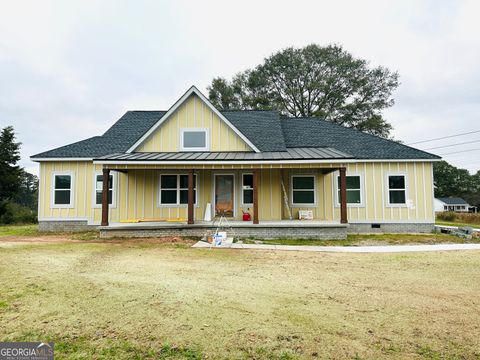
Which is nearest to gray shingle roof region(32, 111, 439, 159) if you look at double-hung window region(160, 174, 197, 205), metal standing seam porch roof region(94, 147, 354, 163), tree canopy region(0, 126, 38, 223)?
metal standing seam porch roof region(94, 147, 354, 163)

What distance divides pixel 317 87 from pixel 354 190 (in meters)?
21.3

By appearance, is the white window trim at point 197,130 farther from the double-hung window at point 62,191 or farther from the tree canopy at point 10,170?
the tree canopy at point 10,170

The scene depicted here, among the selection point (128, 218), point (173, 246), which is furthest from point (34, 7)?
point (173, 246)

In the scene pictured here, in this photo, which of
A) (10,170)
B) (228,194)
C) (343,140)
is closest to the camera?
(228,194)

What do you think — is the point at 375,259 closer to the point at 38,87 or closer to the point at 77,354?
the point at 77,354

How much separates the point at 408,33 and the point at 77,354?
79.0ft

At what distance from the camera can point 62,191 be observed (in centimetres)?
1446

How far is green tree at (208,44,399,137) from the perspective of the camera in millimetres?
31047

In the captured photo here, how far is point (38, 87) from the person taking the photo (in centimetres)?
2569

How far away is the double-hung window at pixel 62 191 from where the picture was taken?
14.4 metres

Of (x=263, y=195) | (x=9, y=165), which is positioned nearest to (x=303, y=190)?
(x=263, y=195)

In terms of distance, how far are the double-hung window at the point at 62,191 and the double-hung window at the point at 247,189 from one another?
868 centimetres

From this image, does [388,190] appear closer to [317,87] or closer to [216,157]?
[216,157]

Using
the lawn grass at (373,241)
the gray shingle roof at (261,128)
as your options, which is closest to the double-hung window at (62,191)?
the gray shingle roof at (261,128)
